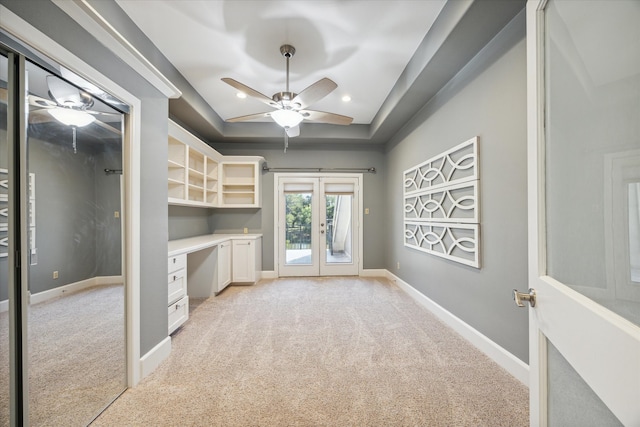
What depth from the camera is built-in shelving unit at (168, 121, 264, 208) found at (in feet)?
11.0

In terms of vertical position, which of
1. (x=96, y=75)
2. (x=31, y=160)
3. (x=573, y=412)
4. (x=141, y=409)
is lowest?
(x=141, y=409)

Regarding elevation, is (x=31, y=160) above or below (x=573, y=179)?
above

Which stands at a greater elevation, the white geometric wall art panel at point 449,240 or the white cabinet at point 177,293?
the white geometric wall art panel at point 449,240

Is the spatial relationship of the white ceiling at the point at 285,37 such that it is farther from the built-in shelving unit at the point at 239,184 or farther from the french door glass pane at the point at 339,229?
the french door glass pane at the point at 339,229

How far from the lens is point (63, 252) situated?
1336mm

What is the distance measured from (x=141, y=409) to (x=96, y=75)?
1949 mm

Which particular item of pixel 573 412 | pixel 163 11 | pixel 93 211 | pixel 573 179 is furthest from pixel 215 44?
pixel 573 412

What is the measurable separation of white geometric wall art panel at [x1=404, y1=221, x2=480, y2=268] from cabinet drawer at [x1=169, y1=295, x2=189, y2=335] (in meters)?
2.69

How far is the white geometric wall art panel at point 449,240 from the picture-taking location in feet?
7.38

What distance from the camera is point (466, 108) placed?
7.73 feet

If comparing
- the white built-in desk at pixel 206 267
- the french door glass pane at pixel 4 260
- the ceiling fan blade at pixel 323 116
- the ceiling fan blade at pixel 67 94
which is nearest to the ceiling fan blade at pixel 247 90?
the ceiling fan blade at pixel 323 116

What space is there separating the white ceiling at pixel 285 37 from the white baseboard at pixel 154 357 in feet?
8.29

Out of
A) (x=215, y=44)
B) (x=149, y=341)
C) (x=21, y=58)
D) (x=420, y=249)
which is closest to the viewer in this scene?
(x=21, y=58)

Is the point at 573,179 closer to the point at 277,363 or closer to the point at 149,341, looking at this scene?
the point at 277,363
